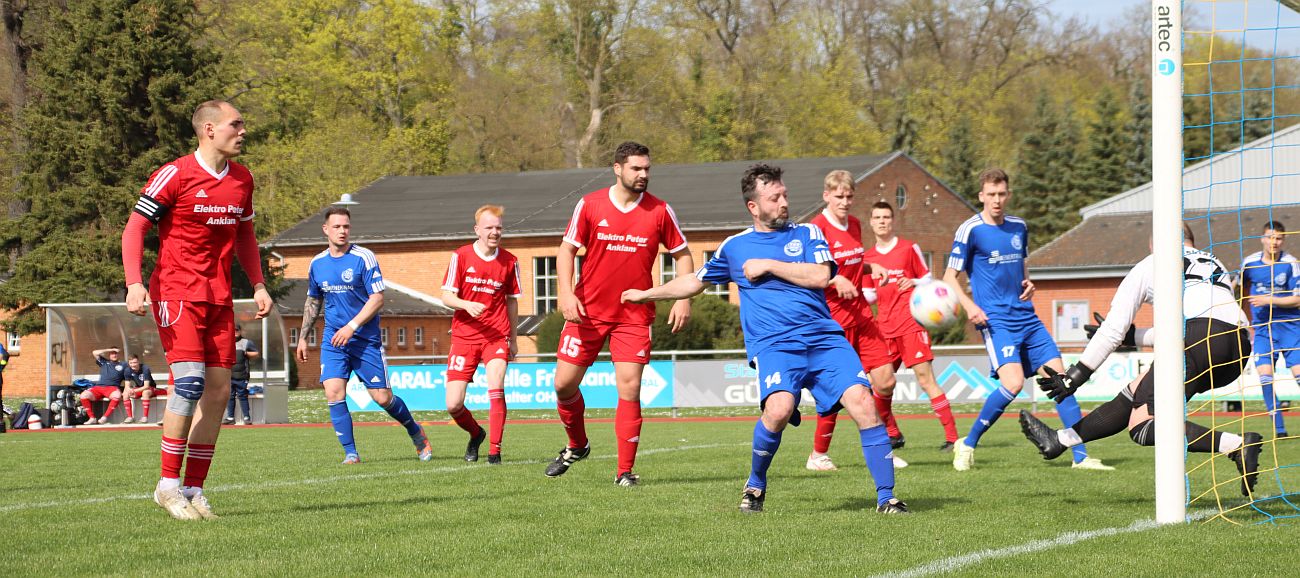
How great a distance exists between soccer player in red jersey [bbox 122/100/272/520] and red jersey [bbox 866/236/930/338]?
614 centimetres

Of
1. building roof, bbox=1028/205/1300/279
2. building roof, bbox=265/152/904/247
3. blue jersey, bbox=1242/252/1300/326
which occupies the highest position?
building roof, bbox=265/152/904/247

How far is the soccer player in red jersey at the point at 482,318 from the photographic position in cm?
1205

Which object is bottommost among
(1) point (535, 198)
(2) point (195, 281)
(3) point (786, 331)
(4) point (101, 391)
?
(4) point (101, 391)

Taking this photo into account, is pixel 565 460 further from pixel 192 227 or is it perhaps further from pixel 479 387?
pixel 479 387

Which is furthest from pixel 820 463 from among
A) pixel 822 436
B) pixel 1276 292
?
pixel 1276 292

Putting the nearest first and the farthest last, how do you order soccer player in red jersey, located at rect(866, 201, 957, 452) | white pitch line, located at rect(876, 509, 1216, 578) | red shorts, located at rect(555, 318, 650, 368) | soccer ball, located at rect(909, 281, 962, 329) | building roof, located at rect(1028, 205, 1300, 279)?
white pitch line, located at rect(876, 509, 1216, 578) → soccer ball, located at rect(909, 281, 962, 329) → red shorts, located at rect(555, 318, 650, 368) → soccer player in red jersey, located at rect(866, 201, 957, 452) → building roof, located at rect(1028, 205, 1300, 279)

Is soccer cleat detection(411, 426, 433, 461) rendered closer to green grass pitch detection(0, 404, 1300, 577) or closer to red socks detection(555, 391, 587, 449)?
green grass pitch detection(0, 404, 1300, 577)

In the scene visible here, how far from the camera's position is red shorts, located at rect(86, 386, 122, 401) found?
23422 mm

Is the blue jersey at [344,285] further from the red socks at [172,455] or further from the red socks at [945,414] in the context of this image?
the red socks at [945,414]

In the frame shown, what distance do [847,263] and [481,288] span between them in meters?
3.31

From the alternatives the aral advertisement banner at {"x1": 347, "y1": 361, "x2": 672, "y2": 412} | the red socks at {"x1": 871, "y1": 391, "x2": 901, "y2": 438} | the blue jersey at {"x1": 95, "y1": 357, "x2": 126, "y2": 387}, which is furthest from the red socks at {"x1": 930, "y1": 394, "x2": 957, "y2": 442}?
the blue jersey at {"x1": 95, "y1": 357, "x2": 126, "y2": 387}

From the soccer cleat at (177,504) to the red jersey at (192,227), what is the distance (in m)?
1.04

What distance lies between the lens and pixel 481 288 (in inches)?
481

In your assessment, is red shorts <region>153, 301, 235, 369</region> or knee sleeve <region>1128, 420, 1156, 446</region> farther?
knee sleeve <region>1128, 420, 1156, 446</region>
